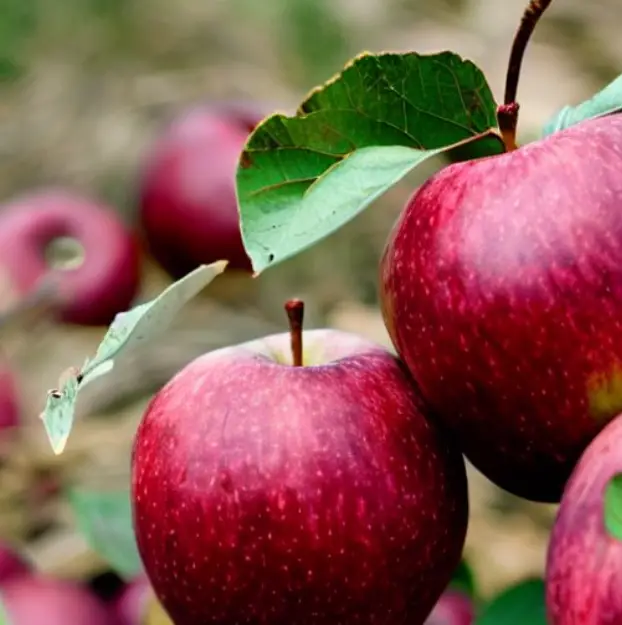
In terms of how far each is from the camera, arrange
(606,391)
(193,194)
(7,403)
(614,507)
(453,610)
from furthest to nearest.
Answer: (193,194), (7,403), (453,610), (606,391), (614,507)

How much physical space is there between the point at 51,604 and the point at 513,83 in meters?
0.77

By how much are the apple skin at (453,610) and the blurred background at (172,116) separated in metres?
0.33

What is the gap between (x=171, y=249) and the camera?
1.62 metres

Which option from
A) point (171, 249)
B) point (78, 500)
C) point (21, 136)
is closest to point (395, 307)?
point (78, 500)

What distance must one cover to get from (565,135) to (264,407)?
0.56 feet

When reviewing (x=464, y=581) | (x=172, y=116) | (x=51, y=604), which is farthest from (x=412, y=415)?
(x=172, y=116)

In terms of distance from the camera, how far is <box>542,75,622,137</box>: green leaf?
0.56m

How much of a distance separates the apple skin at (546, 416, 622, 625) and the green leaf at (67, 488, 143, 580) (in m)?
0.60

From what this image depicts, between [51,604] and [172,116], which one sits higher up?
[172,116]

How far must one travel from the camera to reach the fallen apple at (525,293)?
510 mm

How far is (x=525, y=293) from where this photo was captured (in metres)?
0.51

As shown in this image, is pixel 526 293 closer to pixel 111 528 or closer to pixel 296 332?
pixel 296 332

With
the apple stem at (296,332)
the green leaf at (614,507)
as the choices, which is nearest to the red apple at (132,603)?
the apple stem at (296,332)

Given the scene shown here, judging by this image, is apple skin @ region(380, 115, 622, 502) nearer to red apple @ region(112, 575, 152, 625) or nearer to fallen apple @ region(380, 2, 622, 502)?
fallen apple @ region(380, 2, 622, 502)
